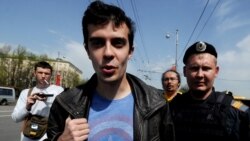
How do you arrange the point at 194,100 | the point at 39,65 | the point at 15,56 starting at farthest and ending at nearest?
the point at 15,56 < the point at 39,65 < the point at 194,100

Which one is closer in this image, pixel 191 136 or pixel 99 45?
pixel 99 45

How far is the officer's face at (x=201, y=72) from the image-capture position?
10.1 feet

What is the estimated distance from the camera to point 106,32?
6.83 ft

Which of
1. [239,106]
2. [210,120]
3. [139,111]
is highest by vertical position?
→ [139,111]

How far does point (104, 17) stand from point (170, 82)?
3.96 meters

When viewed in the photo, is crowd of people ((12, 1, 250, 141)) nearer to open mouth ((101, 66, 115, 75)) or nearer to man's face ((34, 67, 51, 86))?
open mouth ((101, 66, 115, 75))

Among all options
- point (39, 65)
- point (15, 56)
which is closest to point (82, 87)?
point (39, 65)

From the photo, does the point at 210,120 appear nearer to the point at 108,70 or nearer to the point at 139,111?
the point at 139,111

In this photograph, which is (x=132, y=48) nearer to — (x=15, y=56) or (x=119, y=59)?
(x=119, y=59)

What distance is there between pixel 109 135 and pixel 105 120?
0.09 meters

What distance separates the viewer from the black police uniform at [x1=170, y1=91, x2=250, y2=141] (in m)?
2.92

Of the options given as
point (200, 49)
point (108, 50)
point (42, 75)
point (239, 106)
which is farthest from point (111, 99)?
point (42, 75)

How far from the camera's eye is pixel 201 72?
10.1 feet

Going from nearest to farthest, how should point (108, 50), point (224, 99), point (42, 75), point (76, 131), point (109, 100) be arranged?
point (76, 131), point (108, 50), point (109, 100), point (224, 99), point (42, 75)
